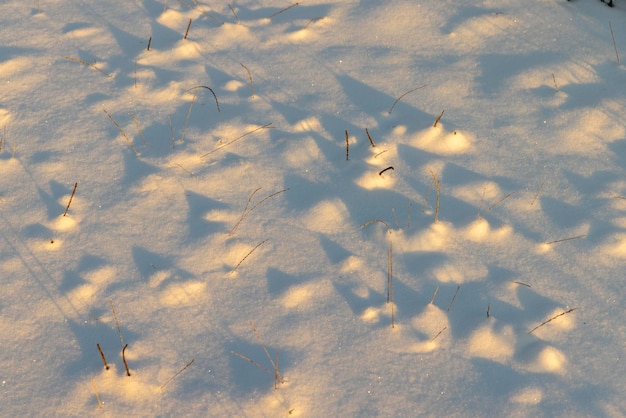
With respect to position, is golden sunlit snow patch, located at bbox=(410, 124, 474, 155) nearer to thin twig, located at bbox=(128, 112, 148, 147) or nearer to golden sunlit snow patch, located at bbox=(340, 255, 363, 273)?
golden sunlit snow patch, located at bbox=(340, 255, 363, 273)

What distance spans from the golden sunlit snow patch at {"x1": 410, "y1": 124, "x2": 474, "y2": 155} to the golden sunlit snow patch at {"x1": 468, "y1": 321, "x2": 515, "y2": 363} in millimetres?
1013

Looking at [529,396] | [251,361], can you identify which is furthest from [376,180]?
[529,396]

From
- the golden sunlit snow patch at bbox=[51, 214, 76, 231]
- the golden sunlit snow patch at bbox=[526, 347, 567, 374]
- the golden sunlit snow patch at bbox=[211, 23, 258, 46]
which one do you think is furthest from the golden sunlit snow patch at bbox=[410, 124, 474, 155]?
the golden sunlit snow patch at bbox=[51, 214, 76, 231]

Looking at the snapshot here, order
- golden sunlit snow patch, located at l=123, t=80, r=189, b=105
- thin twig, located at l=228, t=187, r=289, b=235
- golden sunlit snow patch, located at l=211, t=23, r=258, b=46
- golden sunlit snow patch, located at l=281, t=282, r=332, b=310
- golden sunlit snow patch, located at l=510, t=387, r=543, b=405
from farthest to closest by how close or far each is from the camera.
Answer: golden sunlit snow patch, located at l=211, t=23, r=258, b=46, golden sunlit snow patch, located at l=123, t=80, r=189, b=105, thin twig, located at l=228, t=187, r=289, b=235, golden sunlit snow patch, located at l=281, t=282, r=332, b=310, golden sunlit snow patch, located at l=510, t=387, r=543, b=405

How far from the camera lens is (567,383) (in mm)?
2605

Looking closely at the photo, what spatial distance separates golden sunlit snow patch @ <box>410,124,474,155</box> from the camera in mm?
3494

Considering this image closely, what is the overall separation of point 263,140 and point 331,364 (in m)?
1.32

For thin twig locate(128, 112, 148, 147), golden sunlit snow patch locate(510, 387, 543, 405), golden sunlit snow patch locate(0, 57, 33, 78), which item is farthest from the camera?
golden sunlit snow patch locate(0, 57, 33, 78)

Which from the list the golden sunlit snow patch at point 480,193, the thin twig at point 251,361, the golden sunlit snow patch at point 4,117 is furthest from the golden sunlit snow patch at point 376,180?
the golden sunlit snow patch at point 4,117

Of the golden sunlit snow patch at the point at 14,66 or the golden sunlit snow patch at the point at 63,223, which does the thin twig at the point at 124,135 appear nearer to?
the golden sunlit snow patch at the point at 63,223

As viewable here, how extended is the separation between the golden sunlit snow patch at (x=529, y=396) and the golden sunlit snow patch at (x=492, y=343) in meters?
0.14

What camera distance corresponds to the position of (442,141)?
11.6 ft

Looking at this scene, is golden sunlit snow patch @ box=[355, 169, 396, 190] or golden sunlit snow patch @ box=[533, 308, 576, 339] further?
golden sunlit snow patch @ box=[355, 169, 396, 190]

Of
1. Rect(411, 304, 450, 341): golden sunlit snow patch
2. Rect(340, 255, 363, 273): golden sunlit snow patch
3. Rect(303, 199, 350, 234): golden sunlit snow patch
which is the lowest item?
Rect(411, 304, 450, 341): golden sunlit snow patch
